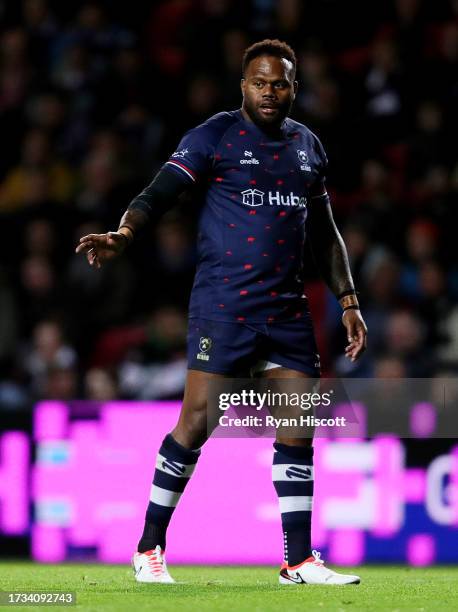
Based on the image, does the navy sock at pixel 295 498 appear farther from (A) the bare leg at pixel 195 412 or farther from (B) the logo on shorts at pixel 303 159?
(B) the logo on shorts at pixel 303 159

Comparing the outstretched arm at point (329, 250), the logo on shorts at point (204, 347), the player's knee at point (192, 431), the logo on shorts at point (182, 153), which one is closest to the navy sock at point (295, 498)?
the player's knee at point (192, 431)

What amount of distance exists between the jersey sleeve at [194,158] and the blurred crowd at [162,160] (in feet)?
10.4

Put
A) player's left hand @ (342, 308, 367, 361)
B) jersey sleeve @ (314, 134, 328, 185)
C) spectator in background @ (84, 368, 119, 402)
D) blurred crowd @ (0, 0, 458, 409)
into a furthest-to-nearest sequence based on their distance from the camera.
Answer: blurred crowd @ (0, 0, 458, 409), spectator in background @ (84, 368, 119, 402), jersey sleeve @ (314, 134, 328, 185), player's left hand @ (342, 308, 367, 361)

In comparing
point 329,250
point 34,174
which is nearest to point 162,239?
point 34,174

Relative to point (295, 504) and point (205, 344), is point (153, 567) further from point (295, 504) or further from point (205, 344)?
point (205, 344)

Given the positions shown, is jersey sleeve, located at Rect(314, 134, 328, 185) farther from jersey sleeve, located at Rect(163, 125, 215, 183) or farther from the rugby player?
jersey sleeve, located at Rect(163, 125, 215, 183)

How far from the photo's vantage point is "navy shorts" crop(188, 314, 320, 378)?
5277 mm

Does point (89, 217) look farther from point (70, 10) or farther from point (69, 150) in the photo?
point (70, 10)

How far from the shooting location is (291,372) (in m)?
5.34

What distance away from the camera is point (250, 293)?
5320 mm

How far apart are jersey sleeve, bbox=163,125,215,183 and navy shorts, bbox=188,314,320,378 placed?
567 millimetres

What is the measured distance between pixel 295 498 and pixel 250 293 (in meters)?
0.80

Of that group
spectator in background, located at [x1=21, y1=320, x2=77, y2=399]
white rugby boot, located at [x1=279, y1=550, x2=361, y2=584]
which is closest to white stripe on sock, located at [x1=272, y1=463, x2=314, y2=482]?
white rugby boot, located at [x1=279, y1=550, x2=361, y2=584]

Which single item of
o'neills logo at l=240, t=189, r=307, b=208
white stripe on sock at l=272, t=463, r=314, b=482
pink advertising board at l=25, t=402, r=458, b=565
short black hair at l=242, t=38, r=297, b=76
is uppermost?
short black hair at l=242, t=38, r=297, b=76
